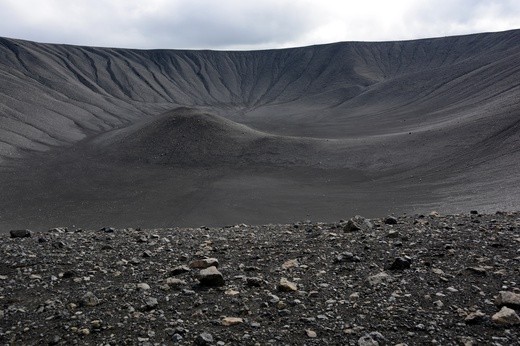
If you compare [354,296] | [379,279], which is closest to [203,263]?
[354,296]

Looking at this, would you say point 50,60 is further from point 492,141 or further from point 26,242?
point 26,242

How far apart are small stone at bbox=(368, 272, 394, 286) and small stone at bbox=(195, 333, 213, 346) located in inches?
88.6

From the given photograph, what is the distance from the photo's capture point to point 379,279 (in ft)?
18.2

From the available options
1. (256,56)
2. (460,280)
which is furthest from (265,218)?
(256,56)

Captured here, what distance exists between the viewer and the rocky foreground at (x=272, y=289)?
442 cm

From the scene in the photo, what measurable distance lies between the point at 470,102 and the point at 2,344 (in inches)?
1898

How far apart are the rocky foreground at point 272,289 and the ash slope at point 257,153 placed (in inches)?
490

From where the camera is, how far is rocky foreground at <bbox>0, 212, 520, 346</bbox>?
14.5 ft

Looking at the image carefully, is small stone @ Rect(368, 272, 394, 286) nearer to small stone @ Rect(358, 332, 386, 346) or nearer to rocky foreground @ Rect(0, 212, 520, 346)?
rocky foreground @ Rect(0, 212, 520, 346)

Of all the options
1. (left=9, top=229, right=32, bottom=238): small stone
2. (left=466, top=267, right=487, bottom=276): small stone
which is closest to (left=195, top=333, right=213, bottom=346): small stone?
(left=466, top=267, right=487, bottom=276): small stone

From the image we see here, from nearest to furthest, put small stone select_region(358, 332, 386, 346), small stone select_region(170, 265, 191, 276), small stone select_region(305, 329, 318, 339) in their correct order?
small stone select_region(358, 332, 386, 346) < small stone select_region(305, 329, 318, 339) < small stone select_region(170, 265, 191, 276)

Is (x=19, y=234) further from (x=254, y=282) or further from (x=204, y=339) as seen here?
(x=204, y=339)

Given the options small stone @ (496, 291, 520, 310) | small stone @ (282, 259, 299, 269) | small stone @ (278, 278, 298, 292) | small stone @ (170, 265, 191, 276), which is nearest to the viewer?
small stone @ (496, 291, 520, 310)

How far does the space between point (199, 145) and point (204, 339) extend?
32364 millimetres
